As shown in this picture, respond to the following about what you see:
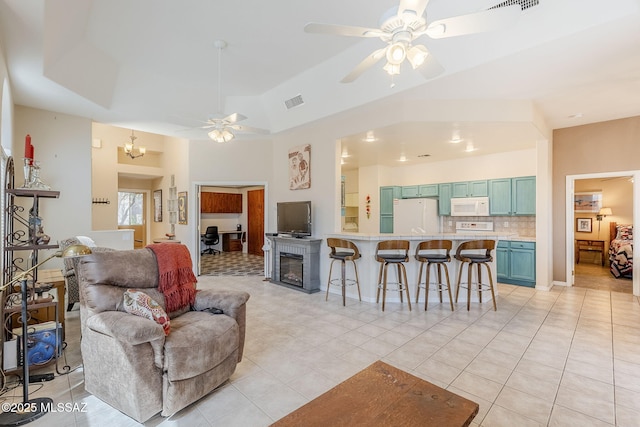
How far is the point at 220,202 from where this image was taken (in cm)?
1030

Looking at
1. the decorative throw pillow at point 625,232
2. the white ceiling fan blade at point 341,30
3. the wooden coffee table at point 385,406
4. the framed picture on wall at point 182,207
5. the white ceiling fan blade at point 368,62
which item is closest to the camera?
the wooden coffee table at point 385,406

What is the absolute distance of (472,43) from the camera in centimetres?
298

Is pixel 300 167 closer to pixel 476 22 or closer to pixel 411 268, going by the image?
pixel 411 268

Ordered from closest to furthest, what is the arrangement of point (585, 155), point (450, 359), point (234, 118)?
point (450, 359) → point (234, 118) → point (585, 155)

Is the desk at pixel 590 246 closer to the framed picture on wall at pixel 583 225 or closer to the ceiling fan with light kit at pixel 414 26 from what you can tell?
the framed picture on wall at pixel 583 225

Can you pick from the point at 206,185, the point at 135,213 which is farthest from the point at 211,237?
the point at 206,185

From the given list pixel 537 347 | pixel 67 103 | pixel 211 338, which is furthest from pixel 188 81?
pixel 537 347

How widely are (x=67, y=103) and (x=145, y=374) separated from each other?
13.7 ft

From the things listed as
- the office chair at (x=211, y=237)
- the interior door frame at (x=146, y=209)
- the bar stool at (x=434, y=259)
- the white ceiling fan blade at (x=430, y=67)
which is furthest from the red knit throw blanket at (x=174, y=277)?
the interior door frame at (x=146, y=209)

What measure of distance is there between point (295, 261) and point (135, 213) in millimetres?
7260

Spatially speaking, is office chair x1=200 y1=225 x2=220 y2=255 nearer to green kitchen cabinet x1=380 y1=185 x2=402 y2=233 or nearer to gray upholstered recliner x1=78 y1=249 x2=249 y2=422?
green kitchen cabinet x1=380 y1=185 x2=402 y2=233

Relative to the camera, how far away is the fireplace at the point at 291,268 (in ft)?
17.4

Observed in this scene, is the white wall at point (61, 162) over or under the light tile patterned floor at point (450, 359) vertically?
over

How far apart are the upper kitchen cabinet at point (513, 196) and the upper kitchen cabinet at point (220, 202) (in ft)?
26.0
